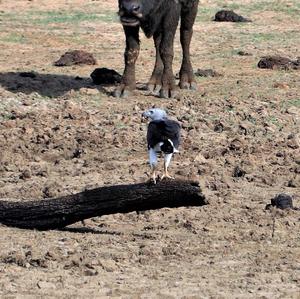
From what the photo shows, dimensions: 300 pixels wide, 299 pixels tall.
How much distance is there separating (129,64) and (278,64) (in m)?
2.69

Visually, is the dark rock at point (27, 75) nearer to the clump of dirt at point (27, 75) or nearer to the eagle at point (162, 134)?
the clump of dirt at point (27, 75)

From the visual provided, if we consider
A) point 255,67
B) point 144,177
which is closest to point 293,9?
point 255,67

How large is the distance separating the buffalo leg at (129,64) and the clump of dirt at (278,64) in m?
2.53

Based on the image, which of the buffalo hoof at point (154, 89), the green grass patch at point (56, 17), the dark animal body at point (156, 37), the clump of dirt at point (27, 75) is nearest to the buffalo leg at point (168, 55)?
the dark animal body at point (156, 37)

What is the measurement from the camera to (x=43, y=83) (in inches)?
478

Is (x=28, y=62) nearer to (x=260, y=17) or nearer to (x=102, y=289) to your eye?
(x=260, y=17)

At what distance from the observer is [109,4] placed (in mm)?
20828

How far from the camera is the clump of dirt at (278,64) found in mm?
13594

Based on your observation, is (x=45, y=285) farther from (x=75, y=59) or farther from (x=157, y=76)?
(x=75, y=59)

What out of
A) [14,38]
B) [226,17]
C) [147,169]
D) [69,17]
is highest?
[147,169]

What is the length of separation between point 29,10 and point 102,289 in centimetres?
1422

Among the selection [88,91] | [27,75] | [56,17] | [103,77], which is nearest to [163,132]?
[88,91]

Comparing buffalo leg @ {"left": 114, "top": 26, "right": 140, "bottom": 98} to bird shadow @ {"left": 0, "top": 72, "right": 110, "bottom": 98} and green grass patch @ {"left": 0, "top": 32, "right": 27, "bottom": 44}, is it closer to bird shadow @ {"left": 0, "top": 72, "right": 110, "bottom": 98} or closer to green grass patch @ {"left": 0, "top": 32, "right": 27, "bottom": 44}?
bird shadow @ {"left": 0, "top": 72, "right": 110, "bottom": 98}

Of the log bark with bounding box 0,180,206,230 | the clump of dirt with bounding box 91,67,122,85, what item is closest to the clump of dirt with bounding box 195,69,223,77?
the clump of dirt with bounding box 91,67,122,85
